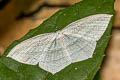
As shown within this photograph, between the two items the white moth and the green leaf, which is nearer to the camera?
the green leaf

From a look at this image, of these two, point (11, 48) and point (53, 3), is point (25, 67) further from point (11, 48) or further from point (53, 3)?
point (53, 3)

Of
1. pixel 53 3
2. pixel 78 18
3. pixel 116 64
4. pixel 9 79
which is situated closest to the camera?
pixel 9 79

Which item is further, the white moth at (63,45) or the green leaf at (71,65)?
the white moth at (63,45)

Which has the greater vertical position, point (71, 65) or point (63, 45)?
point (63, 45)

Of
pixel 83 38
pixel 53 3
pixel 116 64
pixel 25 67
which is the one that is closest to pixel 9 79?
pixel 25 67
